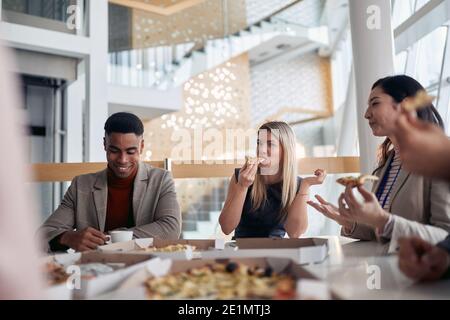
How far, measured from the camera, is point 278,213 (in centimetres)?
184

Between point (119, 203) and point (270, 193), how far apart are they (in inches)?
27.2

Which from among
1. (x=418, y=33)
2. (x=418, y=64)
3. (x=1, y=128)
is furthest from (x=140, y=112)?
(x=1, y=128)

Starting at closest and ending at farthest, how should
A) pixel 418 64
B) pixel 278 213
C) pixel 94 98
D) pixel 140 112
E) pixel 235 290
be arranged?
pixel 235 290
pixel 278 213
pixel 418 64
pixel 94 98
pixel 140 112

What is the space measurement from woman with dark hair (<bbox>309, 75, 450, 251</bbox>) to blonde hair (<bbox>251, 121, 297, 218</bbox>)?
15.3 inches

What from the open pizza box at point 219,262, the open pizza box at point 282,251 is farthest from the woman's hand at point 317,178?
the open pizza box at point 219,262

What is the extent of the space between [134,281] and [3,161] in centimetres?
34

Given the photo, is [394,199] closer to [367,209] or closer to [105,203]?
[367,209]

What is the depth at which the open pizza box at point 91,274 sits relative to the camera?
605 millimetres

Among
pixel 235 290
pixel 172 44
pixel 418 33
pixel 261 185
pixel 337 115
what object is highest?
pixel 172 44

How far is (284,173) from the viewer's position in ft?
6.29

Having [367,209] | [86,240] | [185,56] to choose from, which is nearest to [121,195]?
[86,240]

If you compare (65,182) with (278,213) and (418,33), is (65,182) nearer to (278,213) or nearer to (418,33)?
(278,213)

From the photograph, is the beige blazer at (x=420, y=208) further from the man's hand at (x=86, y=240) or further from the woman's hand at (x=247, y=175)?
the man's hand at (x=86, y=240)

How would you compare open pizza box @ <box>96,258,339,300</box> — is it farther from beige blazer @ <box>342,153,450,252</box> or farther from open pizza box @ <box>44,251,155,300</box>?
beige blazer @ <box>342,153,450,252</box>
